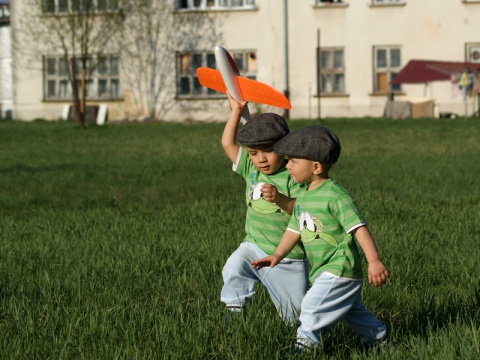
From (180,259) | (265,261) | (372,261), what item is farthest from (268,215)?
(180,259)

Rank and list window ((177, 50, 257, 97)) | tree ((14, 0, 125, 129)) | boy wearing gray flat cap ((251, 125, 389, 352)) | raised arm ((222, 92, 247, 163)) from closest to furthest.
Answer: boy wearing gray flat cap ((251, 125, 389, 352)) → raised arm ((222, 92, 247, 163)) → tree ((14, 0, 125, 129)) → window ((177, 50, 257, 97))

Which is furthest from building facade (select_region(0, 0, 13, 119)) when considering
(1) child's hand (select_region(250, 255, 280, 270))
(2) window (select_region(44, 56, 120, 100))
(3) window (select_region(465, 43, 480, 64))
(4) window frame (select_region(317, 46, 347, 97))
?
(1) child's hand (select_region(250, 255, 280, 270))

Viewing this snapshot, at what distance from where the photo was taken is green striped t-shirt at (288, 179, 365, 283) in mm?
4348

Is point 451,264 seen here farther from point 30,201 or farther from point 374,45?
point 374,45

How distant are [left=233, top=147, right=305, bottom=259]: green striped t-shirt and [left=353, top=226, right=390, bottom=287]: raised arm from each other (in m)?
0.64

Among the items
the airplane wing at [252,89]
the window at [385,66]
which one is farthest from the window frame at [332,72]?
the airplane wing at [252,89]

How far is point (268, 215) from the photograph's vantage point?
16.4 ft

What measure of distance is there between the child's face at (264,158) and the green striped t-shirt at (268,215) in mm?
75

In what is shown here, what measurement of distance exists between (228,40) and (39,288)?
107 feet

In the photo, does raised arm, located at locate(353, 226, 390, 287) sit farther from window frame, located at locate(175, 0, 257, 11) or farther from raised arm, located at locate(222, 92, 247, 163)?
window frame, located at locate(175, 0, 257, 11)

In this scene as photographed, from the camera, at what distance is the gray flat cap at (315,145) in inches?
173

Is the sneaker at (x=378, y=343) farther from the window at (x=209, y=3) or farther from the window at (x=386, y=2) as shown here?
the window at (x=209, y=3)

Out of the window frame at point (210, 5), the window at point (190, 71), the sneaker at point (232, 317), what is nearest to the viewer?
the sneaker at point (232, 317)

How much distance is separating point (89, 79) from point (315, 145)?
35161 millimetres
